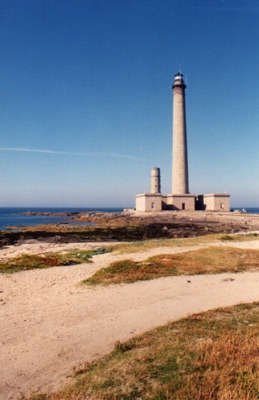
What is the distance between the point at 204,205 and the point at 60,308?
194 feet

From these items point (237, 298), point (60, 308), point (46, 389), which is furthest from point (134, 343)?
point (237, 298)

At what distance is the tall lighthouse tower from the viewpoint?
62.5m

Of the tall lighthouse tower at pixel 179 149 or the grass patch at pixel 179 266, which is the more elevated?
the tall lighthouse tower at pixel 179 149

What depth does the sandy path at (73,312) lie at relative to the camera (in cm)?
619

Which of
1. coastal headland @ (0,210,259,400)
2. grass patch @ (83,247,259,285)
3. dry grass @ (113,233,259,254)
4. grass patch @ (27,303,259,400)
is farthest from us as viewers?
dry grass @ (113,233,259,254)

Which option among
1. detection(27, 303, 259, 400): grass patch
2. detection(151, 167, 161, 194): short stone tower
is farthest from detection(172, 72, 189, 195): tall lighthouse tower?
detection(27, 303, 259, 400): grass patch

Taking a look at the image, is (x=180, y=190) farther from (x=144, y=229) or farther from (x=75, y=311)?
(x=75, y=311)

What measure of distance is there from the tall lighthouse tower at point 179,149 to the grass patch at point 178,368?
56.5 meters

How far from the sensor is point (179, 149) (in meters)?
62.7

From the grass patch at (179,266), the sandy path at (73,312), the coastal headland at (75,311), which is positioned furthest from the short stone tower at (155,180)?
the sandy path at (73,312)

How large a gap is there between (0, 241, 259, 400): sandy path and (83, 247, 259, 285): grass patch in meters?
0.77

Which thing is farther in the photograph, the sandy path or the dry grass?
the dry grass

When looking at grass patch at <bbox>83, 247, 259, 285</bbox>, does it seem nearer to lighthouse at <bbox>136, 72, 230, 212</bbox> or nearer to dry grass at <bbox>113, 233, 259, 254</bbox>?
dry grass at <bbox>113, 233, 259, 254</bbox>

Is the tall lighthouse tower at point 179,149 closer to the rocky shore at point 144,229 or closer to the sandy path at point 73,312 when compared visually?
the rocky shore at point 144,229
